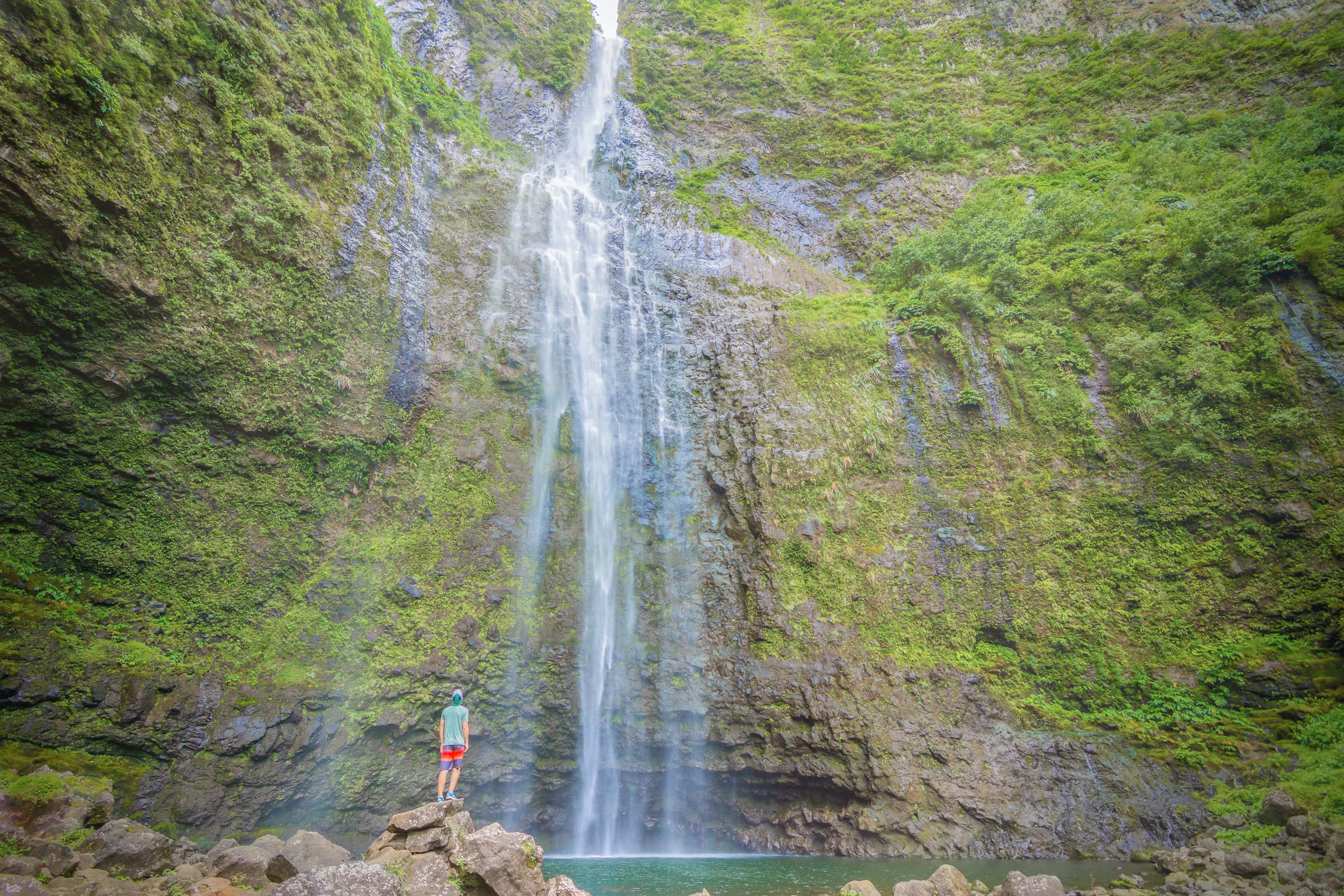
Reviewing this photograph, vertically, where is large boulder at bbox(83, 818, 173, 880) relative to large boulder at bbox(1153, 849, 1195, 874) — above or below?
above

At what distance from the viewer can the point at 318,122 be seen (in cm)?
1086

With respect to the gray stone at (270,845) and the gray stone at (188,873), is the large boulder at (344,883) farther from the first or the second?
the gray stone at (270,845)

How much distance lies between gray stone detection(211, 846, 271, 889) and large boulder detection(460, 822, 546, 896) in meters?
2.03

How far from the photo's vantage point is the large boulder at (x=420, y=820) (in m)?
5.38

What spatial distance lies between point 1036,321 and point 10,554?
1794 cm

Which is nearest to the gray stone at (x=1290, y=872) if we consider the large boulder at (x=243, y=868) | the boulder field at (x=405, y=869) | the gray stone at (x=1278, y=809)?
the boulder field at (x=405, y=869)

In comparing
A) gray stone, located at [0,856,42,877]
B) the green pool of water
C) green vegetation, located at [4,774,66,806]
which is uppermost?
green vegetation, located at [4,774,66,806]

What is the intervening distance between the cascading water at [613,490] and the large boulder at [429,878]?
6739 millimetres

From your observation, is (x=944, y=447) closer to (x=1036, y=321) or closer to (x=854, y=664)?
(x=1036, y=321)

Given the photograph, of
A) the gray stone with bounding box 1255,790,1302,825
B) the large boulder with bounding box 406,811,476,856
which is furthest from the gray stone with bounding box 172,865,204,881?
the gray stone with bounding box 1255,790,1302,825

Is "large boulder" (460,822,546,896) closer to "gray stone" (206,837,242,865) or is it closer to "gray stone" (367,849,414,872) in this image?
"gray stone" (367,849,414,872)

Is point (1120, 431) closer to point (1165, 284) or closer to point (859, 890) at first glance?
point (1165, 284)

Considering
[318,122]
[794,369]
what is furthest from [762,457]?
[318,122]

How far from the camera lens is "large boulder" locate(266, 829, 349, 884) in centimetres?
542
